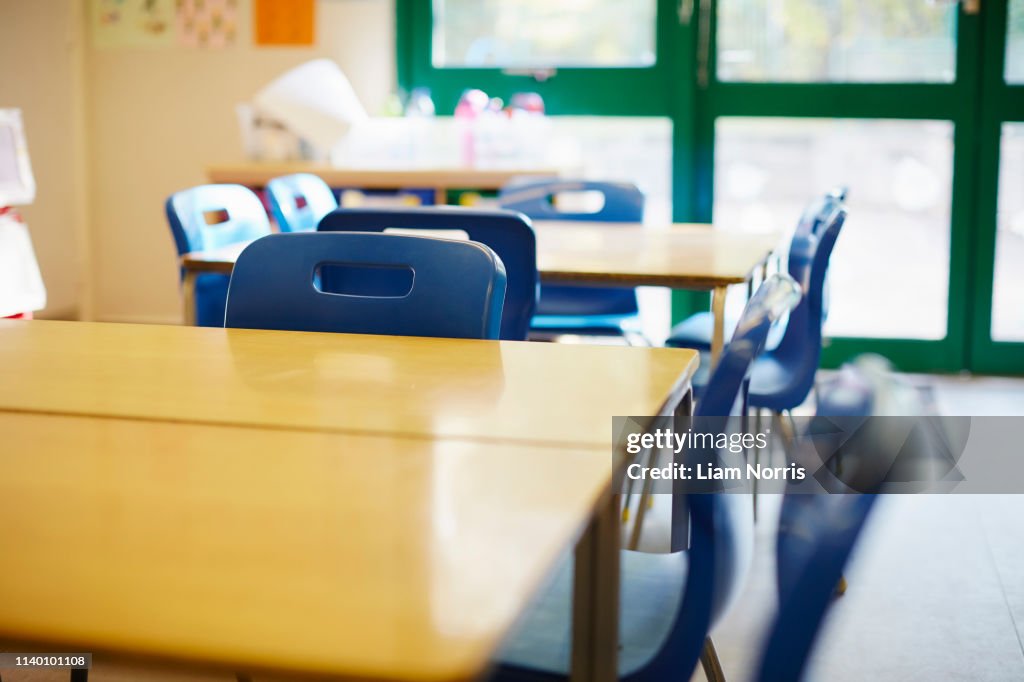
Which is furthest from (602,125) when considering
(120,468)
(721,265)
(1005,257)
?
(120,468)

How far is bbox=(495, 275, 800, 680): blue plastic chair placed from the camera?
1047 mm

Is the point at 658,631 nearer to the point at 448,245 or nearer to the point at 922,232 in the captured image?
the point at 448,245

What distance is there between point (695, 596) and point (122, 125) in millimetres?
4197

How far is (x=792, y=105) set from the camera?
4.16 metres

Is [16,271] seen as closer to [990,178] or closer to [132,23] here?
[132,23]

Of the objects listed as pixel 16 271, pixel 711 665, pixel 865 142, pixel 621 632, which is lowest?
pixel 711 665

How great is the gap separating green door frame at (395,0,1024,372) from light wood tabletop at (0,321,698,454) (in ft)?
10.1

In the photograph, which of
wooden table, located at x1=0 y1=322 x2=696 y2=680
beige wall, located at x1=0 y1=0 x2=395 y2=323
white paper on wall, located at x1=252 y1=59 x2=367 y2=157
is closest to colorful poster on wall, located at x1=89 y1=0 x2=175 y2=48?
beige wall, located at x1=0 y1=0 x2=395 y2=323

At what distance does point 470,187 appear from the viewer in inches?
152

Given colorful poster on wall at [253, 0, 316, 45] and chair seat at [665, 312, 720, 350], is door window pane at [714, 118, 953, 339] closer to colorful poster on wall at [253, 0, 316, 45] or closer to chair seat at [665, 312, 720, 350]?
chair seat at [665, 312, 720, 350]

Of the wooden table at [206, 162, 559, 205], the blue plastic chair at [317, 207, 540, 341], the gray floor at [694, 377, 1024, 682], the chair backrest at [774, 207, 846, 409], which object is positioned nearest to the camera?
the gray floor at [694, 377, 1024, 682]

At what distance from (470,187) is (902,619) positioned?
225cm

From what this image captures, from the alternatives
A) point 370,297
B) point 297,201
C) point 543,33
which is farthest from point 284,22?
point 370,297

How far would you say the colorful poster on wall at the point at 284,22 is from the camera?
445 cm
